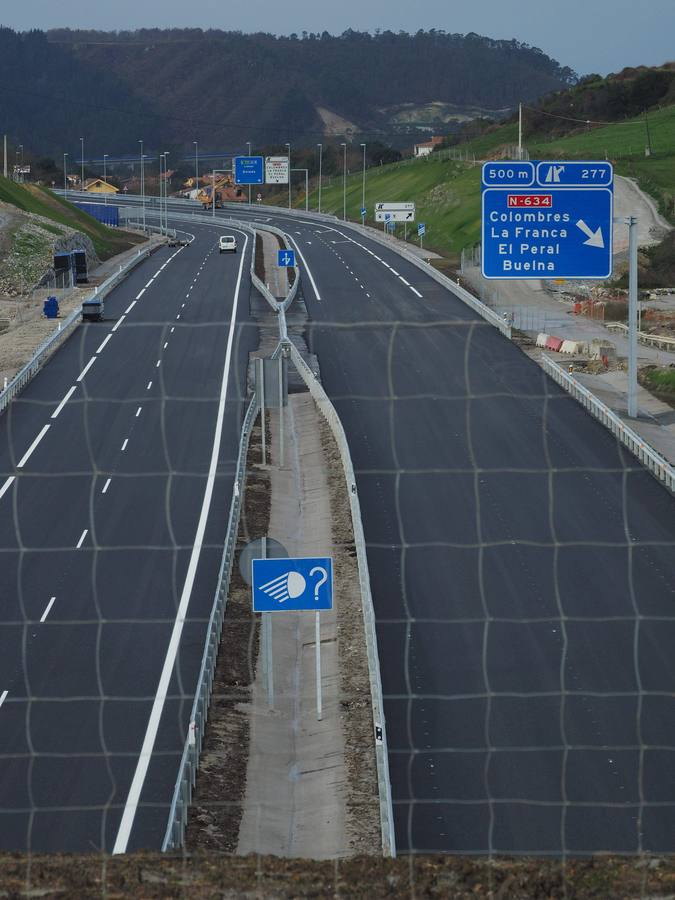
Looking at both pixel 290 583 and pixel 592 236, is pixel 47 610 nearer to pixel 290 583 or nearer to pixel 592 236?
pixel 290 583

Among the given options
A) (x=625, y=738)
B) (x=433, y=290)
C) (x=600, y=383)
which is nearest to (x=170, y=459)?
(x=600, y=383)

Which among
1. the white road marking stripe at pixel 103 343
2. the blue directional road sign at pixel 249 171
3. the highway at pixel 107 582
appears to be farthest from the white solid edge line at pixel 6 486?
the blue directional road sign at pixel 249 171

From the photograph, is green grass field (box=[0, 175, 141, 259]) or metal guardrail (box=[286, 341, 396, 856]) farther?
green grass field (box=[0, 175, 141, 259])

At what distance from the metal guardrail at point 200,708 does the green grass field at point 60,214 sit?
62.0 metres

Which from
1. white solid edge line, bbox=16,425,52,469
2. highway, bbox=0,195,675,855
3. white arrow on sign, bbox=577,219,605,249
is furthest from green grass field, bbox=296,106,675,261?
white arrow on sign, bbox=577,219,605,249

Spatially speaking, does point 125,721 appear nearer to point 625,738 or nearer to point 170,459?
point 625,738

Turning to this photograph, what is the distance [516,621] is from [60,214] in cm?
8563

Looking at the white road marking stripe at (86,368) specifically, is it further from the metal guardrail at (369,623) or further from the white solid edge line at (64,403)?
the metal guardrail at (369,623)

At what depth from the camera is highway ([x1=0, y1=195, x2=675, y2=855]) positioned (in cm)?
1509

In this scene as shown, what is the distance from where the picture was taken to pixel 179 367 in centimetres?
4462

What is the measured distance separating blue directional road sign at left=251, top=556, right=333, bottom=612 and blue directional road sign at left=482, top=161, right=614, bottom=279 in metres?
11.3

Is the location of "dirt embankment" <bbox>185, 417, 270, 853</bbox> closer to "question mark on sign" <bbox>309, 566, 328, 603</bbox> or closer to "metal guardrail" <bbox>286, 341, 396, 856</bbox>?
"metal guardrail" <bbox>286, 341, 396, 856</bbox>

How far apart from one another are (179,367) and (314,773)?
29219 millimetres

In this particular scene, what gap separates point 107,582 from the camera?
23.7 meters
